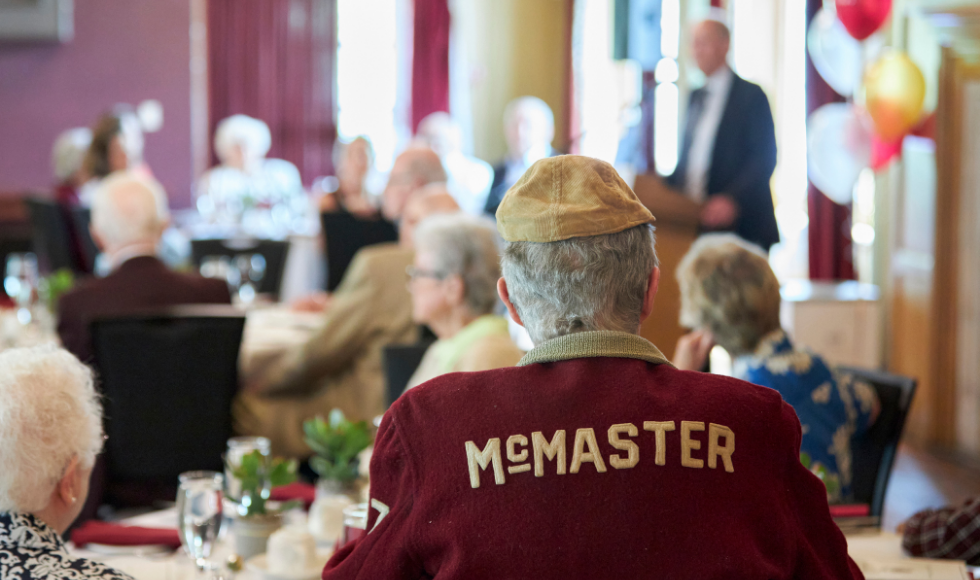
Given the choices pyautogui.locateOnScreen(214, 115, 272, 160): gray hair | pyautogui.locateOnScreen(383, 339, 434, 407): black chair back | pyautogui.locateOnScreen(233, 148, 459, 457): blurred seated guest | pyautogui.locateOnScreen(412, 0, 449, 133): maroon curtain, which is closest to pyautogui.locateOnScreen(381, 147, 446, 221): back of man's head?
pyautogui.locateOnScreen(233, 148, 459, 457): blurred seated guest

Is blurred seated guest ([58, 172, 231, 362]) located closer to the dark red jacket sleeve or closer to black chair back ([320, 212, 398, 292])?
black chair back ([320, 212, 398, 292])

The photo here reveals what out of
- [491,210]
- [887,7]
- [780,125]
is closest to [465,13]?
[780,125]

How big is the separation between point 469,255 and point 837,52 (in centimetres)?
359

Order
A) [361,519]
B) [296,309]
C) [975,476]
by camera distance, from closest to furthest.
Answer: [361,519] → [296,309] → [975,476]

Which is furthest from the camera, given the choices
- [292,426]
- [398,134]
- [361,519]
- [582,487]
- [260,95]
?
[398,134]

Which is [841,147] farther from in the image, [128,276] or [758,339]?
[128,276]

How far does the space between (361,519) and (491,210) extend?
4.32 meters

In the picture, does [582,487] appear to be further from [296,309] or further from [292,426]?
[296,309]

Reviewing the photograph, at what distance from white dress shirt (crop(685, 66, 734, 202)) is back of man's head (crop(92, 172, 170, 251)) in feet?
6.74

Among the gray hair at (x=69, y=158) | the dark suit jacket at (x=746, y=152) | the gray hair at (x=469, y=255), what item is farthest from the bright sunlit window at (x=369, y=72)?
the gray hair at (x=469, y=255)

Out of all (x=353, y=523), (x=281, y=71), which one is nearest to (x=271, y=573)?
(x=353, y=523)

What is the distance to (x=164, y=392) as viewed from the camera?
118 inches

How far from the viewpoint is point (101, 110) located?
8.39 m

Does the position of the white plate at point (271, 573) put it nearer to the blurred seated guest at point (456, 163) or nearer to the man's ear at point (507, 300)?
the man's ear at point (507, 300)
